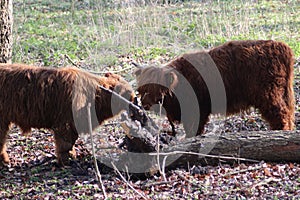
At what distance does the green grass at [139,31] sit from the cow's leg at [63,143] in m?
4.21

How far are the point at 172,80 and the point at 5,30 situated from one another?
261cm

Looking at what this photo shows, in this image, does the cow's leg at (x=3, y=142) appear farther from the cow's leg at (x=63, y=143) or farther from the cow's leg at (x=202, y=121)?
the cow's leg at (x=202, y=121)

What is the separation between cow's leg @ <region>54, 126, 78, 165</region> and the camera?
673 centimetres

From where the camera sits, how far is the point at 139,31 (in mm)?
11930

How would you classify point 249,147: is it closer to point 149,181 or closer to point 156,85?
point 149,181

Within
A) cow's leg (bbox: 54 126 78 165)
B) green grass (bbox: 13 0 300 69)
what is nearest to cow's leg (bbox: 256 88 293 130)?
cow's leg (bbox: 54 126 78 165)

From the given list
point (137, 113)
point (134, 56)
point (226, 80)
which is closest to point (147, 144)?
point (137, 113)

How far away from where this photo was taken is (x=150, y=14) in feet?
41.4

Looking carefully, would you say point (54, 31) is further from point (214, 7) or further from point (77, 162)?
point (77, 162)

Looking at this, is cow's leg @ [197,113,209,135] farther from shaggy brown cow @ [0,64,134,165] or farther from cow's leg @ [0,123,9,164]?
cow's leg @ [0,123,9,164]

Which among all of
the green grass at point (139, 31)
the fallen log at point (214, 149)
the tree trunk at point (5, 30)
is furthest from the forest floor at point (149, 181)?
the green grass at point (139, 31)

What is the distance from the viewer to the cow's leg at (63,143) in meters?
6.73

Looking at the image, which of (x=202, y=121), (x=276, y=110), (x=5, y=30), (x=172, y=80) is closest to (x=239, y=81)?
(x=276, y=110)

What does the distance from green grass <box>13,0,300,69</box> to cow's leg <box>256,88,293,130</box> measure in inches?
159
